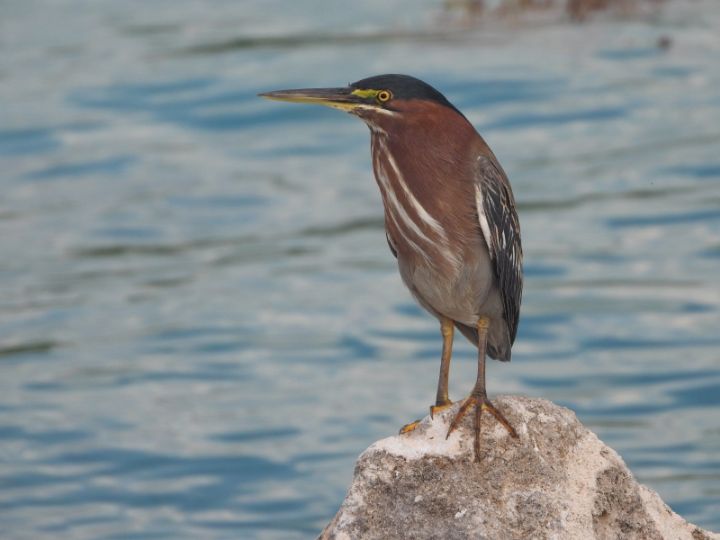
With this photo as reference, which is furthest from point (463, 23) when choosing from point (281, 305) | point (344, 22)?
point (281, 305)

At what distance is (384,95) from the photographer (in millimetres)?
6891

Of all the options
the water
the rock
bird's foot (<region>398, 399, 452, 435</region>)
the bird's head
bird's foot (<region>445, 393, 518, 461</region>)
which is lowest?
the water

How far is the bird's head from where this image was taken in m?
6.86

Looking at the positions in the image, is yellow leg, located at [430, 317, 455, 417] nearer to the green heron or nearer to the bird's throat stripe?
the green heron

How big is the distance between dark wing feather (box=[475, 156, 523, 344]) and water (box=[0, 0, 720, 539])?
217 inches

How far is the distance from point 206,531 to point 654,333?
210 inches

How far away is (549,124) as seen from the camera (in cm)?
2180

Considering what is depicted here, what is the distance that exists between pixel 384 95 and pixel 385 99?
0.7 inches

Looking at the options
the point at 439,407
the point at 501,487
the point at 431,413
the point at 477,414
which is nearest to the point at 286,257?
the point at 439,407

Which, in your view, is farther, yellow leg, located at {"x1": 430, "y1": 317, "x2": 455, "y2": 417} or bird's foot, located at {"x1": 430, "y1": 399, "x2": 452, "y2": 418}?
yellow leg, located at {"x1": 430, "y1": 317, "x2": 455, "y2": 417}

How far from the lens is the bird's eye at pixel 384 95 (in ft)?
22.6

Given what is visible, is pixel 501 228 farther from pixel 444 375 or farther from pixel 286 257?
pixel 286 257

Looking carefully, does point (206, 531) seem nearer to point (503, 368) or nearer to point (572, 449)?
point (503, 368)

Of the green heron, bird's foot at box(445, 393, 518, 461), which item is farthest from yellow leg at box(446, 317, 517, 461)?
the green heron
